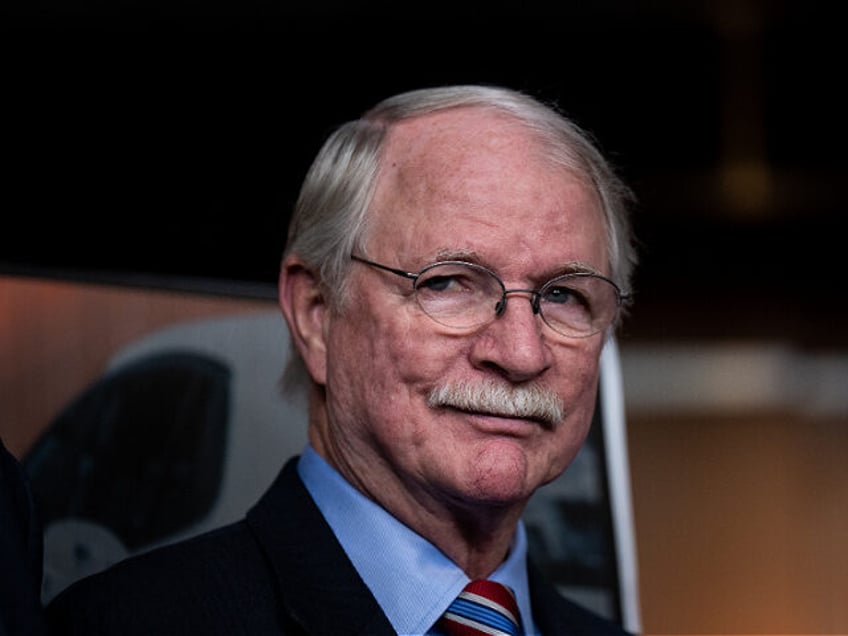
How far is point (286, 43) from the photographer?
128 inches

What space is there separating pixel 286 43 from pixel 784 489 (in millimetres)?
2573

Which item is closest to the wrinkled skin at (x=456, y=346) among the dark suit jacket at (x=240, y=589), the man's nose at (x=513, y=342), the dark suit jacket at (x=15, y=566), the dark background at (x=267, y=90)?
the man's nose at (x=513, y=342)

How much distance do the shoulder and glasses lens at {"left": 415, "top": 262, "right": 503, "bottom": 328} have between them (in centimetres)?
38

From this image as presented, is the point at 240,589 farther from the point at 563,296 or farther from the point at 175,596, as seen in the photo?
the point at 563,296

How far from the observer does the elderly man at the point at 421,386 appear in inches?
67.3

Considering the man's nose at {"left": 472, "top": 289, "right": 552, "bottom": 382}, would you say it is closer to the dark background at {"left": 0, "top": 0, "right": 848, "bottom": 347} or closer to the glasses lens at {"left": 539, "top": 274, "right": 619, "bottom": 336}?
the glasses lens at {"left": 539, "top": 274, "right": 619, "bottom": 336}

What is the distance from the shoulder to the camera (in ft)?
5.44

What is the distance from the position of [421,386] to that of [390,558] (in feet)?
0.74

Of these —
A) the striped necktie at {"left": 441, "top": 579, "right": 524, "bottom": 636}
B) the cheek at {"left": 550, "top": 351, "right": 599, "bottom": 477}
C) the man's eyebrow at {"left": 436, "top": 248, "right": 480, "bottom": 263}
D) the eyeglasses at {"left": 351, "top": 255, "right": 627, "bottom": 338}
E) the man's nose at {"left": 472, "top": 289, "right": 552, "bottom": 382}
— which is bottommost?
the striped necktie at {"left": 441, "top": 579, "right": 524, "bottom": 636}

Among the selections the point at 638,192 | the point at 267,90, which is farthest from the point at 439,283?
the point at 638,192

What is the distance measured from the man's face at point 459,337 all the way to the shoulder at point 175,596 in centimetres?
21

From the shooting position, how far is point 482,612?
5.86 ft

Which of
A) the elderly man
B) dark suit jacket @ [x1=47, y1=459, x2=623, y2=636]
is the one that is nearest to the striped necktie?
the elderly man

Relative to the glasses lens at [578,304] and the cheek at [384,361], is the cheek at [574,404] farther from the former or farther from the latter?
the cheek at [384,361]
